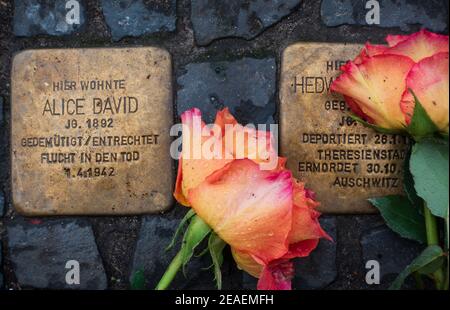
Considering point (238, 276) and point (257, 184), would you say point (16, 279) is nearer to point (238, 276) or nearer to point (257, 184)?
point (238, 276)

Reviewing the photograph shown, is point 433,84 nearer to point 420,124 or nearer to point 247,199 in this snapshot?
point 420,124

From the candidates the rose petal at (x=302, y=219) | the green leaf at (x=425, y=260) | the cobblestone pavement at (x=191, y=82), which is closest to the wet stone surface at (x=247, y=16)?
the cobblestone pavement at (x=191, y=82)

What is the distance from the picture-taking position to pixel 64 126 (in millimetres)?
967

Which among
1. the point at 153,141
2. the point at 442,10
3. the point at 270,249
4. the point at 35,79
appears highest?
the point at 442,10

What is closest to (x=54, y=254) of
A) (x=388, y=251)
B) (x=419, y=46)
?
(x=388, y=251)

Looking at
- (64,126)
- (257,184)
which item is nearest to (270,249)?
(257,184)

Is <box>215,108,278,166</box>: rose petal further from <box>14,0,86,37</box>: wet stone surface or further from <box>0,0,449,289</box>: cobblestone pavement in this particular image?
<box>14,0,86,37</box>: wet stone surface

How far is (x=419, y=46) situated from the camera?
2.67 feet

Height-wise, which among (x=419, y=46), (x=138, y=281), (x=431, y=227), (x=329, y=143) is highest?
(x=419, y=46)

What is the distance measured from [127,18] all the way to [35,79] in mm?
182

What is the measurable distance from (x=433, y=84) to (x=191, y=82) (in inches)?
15.2

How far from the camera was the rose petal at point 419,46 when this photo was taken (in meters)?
0.81

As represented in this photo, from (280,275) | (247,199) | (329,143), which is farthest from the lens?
(329,143)
